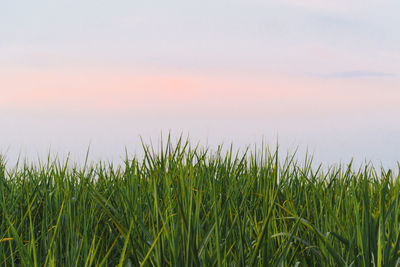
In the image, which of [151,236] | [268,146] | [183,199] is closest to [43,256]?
[151,236]

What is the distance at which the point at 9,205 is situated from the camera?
294 centimetres

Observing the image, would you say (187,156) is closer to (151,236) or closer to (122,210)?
(122,210)

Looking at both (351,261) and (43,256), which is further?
(43,256)

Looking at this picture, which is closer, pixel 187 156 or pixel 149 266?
pixel 149 266

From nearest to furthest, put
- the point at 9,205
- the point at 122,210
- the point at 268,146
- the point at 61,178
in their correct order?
the point at 122,210
the point at 9,205
the point at 61,178
the point at 268,146

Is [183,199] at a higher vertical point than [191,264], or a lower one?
higher

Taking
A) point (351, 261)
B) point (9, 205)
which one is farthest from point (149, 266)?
point (9, 205)

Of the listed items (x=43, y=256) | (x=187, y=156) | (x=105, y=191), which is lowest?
(x=43, y=256)

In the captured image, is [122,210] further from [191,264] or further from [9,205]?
[9,205]

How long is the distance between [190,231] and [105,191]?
5.03 ft

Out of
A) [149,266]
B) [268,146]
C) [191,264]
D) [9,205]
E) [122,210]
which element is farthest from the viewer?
[268,146]

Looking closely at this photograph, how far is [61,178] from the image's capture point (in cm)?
325

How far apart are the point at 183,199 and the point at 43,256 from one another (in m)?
0.85

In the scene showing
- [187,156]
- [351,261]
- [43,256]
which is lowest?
[43,256]
